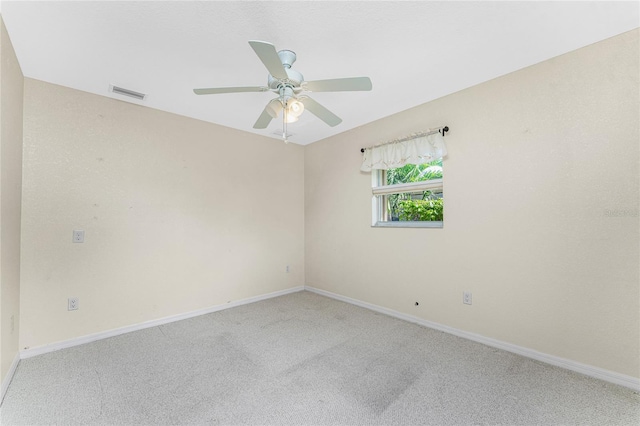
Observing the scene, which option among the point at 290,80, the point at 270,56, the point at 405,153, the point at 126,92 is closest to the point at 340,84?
the point at 290,80

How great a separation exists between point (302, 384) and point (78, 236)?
8.03 feet

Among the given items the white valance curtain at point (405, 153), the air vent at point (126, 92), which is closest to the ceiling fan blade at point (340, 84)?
the white valance curtain at point (405, 153)

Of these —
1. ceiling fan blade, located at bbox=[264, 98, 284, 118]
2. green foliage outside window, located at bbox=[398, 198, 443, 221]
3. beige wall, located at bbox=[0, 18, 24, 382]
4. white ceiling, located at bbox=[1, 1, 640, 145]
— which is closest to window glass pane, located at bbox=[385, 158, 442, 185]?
green foliage outside window, located at bbox=[398, 198, 443, 221]

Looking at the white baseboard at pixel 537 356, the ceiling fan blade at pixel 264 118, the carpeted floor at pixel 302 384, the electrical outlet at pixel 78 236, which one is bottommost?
the carpeted floor at pixel 302 384

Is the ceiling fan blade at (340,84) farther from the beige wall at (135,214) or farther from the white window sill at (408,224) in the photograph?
the beige wall at (135,214)

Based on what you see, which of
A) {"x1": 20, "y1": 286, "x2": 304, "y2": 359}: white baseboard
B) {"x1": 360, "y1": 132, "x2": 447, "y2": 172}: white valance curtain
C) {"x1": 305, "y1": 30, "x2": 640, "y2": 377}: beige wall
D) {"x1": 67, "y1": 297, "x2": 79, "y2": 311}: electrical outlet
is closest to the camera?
{"x1": 305, "y1": 30, "x2": 640, "y2": 377}: beige wall

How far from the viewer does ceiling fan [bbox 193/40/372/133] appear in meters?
1.54

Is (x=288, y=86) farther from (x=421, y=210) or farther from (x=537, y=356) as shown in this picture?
(x=537, y=356)

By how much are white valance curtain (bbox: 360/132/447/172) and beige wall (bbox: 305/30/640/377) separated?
0.12m

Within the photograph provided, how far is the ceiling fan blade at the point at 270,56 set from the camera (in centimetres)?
138

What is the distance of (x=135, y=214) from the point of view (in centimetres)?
293

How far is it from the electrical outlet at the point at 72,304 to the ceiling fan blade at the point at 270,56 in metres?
2.73

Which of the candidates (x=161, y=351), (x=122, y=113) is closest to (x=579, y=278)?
(x=161, y=351)

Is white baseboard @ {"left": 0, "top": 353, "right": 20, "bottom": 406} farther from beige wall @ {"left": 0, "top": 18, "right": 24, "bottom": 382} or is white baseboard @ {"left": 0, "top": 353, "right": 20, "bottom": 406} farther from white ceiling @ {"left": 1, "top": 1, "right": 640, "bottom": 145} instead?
white ceiling @ {"left": 1, "top": 1, "right": 640, "bottom": 145}
